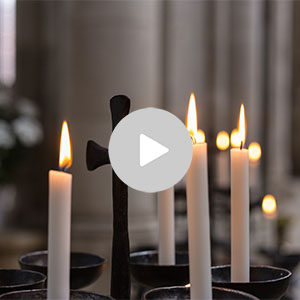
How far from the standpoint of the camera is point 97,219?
395 centimetres

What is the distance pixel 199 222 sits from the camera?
68 cm

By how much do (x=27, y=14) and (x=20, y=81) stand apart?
450 millimetres

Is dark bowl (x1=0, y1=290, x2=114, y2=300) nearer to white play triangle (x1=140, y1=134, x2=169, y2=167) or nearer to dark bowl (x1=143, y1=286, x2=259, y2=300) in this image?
dark bowl (x1=143, y1=286, x2=259, y2=300)

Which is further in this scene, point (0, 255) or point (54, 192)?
point (0, 255)

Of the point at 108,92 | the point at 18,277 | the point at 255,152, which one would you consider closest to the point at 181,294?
the point at 18,277

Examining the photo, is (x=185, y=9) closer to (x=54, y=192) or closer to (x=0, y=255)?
(x=0, y=255)

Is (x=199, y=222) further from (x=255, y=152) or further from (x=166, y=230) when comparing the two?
(x=255, y=152)

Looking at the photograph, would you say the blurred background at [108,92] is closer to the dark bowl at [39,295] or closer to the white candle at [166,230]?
the white candle at [166,230]

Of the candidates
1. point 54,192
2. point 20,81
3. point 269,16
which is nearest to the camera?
point 54,192

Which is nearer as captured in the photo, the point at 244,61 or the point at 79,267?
the point at 79,267

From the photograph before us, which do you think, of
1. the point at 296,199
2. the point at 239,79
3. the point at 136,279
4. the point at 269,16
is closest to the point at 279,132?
the point at 296,199

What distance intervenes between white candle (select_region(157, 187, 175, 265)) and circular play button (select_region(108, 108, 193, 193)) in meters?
0.25

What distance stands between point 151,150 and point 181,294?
0.65ft

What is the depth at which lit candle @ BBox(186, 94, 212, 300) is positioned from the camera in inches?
26.5
